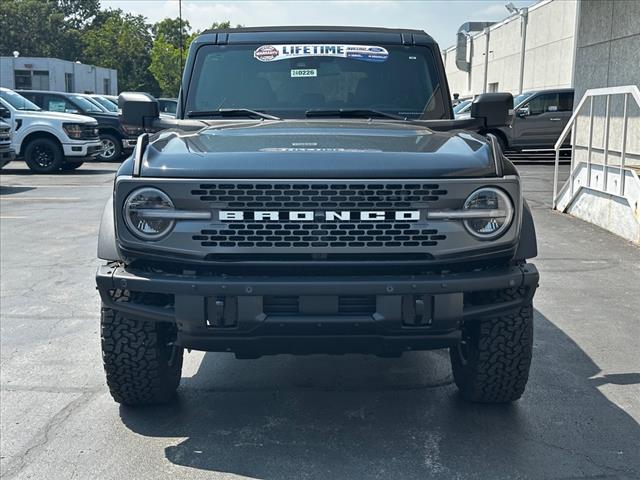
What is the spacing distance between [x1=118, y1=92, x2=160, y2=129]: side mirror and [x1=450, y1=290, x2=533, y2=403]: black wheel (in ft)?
7.13

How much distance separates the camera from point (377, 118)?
14.9 feet

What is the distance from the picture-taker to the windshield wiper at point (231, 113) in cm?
455

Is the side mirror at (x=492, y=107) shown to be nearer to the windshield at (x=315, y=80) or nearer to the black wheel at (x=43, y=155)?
the windshield at (x=315, y=80)

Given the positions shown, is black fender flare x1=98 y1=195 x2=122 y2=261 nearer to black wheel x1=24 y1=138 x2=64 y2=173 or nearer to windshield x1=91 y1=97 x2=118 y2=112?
black wheel x1=24 y1=138 x2=64 y2=173

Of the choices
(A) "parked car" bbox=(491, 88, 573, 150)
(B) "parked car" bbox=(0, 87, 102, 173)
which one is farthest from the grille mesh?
(A) "parked car" bbox=(491, 88, 573, 150)

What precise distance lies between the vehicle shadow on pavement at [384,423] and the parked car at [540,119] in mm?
15454

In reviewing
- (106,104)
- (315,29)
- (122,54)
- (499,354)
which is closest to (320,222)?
(499,354)

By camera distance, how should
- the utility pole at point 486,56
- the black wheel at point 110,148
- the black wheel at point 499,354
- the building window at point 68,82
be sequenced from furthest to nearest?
1. the building window at point 68,82
2. the utility pole at point 486,56
3. the black wheel at point 110,148
4. the black wheel at point 499,354

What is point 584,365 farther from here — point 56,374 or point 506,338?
point 56,374

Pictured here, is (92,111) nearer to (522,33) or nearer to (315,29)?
(315,29)

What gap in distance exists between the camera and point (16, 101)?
17.5 metres

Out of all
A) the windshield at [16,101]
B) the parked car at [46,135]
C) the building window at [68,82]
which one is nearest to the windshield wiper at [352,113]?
the parked car at [46,135]

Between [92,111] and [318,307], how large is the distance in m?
17.6

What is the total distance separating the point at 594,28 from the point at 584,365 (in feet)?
29.8
